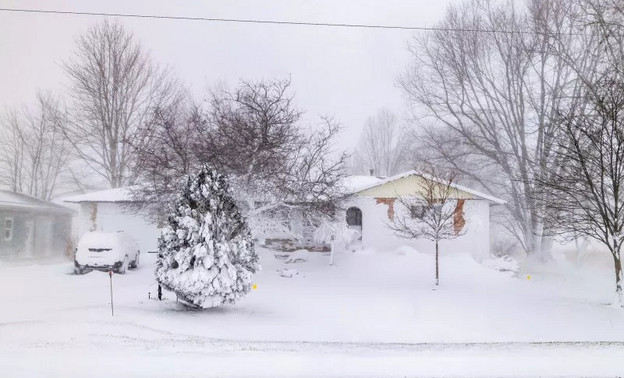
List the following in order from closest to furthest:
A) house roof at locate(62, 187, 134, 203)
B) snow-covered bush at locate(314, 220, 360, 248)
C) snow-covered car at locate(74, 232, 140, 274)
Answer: snow-covered car at locate(74, 232, 140, 274)
snow-covered bush at locate(314, 220, 360, 248)
house roof at locate(62, 187, 134, 203)

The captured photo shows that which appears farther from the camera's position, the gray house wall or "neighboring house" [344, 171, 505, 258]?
the gray house wall

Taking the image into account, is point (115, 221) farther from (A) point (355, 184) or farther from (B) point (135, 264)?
(A) point (355, 184)

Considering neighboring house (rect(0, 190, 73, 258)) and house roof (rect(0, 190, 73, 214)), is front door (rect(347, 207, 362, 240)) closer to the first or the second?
neighboring house (rect(0, 190, 73, 258))

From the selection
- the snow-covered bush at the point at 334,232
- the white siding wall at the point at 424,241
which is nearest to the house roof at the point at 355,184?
the white siding wall at the point at 424,241

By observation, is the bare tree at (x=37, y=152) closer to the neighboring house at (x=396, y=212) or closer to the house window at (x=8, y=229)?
the house window at (x=8, y=229)

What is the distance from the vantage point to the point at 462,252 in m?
23.9

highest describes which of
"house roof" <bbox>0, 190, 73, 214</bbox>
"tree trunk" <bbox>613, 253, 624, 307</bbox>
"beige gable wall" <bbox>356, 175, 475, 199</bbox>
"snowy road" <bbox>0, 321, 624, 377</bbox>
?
"beige gable wall" <bbox>356, 175, 475, 199</bbox>

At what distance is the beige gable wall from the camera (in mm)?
24141

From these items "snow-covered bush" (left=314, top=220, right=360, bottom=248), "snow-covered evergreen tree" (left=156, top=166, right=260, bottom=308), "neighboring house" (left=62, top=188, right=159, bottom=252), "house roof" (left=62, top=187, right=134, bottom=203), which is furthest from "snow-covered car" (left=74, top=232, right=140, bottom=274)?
"snow-covered bush" (left=314, top=220, right=360, bottom=248)

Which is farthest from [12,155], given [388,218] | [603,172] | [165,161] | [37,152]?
[603,172]

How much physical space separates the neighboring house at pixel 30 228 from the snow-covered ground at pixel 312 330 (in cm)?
1030

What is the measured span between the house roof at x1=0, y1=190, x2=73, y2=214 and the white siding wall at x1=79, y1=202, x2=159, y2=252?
386 cm

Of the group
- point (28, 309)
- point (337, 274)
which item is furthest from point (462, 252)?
point (28, 309)

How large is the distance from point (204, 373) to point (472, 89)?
74.3ft
